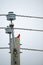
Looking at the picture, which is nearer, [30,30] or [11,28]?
[11,28]

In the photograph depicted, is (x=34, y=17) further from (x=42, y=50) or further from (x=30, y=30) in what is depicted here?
(x=42, y=50)

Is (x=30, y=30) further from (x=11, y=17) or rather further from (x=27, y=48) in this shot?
(x=11, y=17)

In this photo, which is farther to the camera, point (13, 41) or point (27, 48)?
point (27, 48)

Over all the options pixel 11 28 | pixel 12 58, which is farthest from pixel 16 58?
pixel 11 28

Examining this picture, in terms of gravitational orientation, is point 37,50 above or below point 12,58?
below

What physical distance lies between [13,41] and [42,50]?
0.69 meters

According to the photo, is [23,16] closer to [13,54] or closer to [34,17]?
[34,17]

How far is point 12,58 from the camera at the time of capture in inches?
35.5

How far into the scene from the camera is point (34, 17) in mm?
1511

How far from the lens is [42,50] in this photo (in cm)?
153

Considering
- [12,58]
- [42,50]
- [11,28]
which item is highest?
[11,28]

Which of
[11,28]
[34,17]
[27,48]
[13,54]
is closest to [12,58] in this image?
[13,54]

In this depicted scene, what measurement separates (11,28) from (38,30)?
0.60 metres

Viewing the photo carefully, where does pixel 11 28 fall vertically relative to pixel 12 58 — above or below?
above
